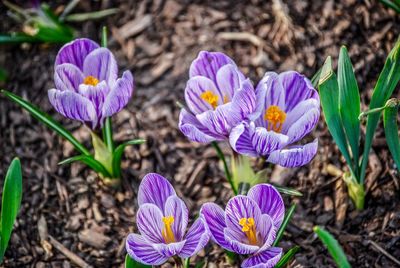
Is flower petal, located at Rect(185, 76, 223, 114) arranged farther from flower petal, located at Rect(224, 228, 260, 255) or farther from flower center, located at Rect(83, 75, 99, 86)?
flower petal, located at Rect(224, 228, 260, 255)

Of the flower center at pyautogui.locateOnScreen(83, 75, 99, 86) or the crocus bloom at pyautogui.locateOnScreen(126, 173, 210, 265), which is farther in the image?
the flower center at pyautogui.locateOnScreen(83, 75, 99, 86)

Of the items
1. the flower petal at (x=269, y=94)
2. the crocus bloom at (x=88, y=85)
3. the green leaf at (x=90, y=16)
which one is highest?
the green leaf at (x=90, y=16)

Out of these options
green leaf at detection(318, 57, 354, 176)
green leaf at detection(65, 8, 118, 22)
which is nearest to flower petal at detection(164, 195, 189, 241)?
green leaf at detection(318, 57, 354, 176)

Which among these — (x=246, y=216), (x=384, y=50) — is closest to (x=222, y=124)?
(x=246, y=216)

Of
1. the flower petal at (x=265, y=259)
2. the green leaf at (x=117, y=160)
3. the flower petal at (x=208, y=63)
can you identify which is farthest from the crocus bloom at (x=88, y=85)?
the flower petal at (x=265, y=259)

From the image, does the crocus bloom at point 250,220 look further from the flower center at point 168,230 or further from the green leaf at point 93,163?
the green leaf at point 93,163

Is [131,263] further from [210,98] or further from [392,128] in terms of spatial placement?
[392,128]
